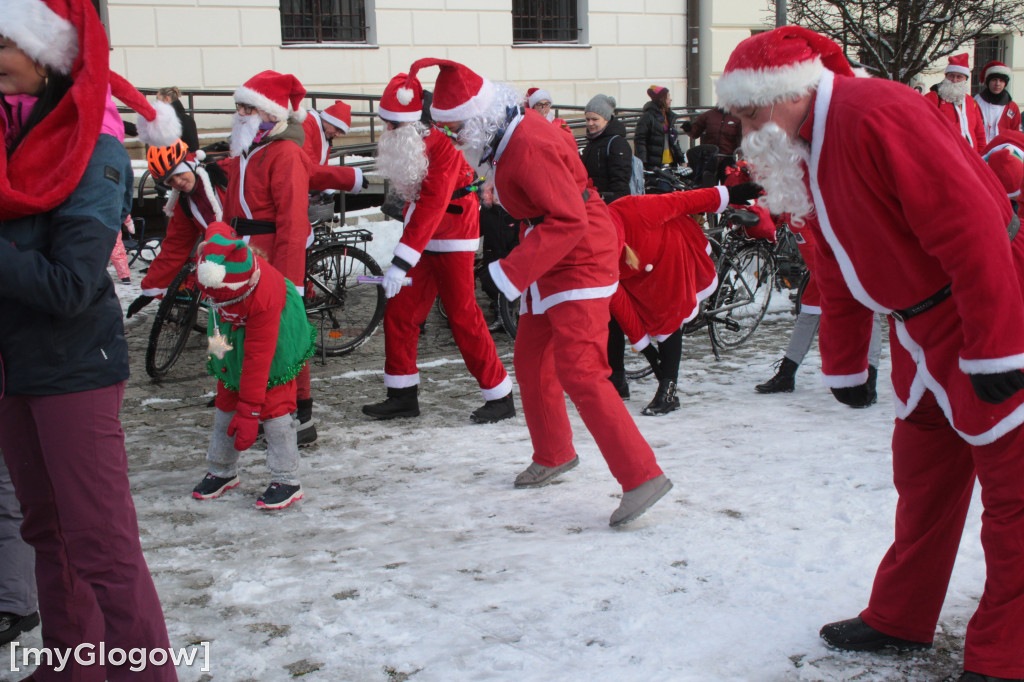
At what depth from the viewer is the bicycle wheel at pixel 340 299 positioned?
746 centimetres

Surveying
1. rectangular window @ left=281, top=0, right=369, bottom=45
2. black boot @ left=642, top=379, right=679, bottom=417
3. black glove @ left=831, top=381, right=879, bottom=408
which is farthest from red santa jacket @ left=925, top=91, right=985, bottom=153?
rectangular window @ left=281, top=0, right=369, bottom=45

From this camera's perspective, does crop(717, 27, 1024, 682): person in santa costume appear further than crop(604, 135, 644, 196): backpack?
No

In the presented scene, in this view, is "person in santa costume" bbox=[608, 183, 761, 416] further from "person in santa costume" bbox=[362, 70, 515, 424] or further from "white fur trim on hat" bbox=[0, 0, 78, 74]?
"white fur trim on hat" bbox=[0, 0, 78, 74]

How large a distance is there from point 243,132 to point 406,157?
2.90 feet

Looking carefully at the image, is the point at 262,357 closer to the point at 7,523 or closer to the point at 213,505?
the point at 213,505

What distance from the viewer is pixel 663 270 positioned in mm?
5656

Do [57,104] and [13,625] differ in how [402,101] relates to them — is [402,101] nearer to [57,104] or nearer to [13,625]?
[57,104]

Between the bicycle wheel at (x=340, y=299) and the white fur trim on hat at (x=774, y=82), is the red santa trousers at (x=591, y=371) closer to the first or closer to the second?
the white fur trim on hat at (x=774, y=82)

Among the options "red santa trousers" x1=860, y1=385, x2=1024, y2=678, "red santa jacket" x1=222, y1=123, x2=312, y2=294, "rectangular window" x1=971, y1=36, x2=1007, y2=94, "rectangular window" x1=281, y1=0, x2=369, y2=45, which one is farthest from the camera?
"rectangular window" x1=971, y1=36, x2=1007, y2=94

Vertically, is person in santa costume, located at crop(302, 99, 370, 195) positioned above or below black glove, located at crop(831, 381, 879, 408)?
above

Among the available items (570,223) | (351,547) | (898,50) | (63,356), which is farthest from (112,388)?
(898,50)

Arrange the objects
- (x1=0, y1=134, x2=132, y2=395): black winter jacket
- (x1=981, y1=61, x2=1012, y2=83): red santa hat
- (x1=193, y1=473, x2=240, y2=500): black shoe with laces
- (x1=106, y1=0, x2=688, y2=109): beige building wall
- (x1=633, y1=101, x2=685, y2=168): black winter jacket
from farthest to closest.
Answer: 1. (x1=106, y1=0, x2=688, y2=109): beige building wall
2. (x1=633, y1=101, x2=685, y2=168): black winter jacket
3. (x1=981, y1=61, x2=1012, y2=83): red santa hat
4. (x1=193, y1=473, x2=240, y2=500): black shoe with laces
5. (x1=0, y1=134, x2=132, y2=395): black winter jacket

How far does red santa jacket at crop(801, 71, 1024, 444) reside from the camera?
234 cm

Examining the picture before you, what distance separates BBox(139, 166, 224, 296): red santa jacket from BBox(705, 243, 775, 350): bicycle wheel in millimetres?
3450
